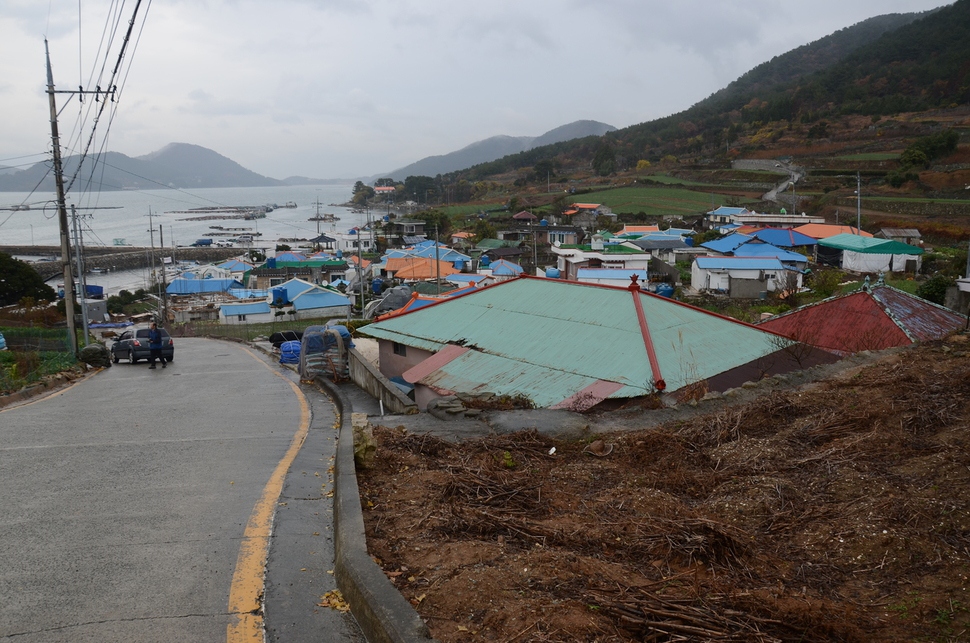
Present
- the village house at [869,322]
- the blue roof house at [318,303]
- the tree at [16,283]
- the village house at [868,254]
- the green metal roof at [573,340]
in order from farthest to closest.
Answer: the blue roof house at [318,303], the tree at [16,283], the village house at [868,254], the village house at [869,322], the green metal roof at [573,340]

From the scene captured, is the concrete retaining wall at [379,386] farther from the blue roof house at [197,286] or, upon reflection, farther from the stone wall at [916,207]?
the stone wall at [916,207]

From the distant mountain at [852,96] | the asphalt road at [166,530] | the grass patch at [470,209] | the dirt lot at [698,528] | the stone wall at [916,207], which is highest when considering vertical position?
the distant mountain at [852,96]

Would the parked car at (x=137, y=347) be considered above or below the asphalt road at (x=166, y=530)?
below

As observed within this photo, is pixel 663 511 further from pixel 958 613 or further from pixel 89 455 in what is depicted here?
pixel 89 455

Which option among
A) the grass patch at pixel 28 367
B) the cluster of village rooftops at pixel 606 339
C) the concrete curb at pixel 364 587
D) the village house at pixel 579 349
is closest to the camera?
the concrete curb at pixel 364 587

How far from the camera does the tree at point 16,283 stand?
54.8 metres

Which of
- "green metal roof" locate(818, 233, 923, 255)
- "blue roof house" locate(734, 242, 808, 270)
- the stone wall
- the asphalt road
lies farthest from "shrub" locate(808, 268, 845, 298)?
the asphalt road

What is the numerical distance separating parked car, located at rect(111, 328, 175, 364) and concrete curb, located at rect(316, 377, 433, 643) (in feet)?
58.4

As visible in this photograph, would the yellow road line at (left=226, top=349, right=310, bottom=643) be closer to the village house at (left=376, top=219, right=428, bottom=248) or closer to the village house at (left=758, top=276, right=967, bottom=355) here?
the village house at (left=758, top=276, right=967, bottom=355)

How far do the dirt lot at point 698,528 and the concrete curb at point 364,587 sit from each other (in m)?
0.13

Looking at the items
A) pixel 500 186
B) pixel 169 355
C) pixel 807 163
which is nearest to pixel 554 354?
pixel 169 355

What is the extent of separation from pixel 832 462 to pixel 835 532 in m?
1.42

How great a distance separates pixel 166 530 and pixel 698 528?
13.0ft

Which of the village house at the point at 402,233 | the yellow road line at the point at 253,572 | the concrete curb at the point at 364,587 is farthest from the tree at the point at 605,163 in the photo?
the concrete curb at the point at 364,587
